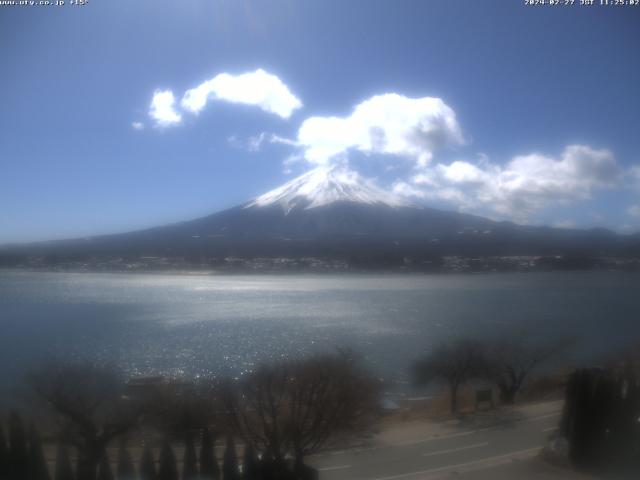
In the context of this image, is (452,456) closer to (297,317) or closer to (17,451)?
(17,451)

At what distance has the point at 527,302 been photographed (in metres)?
15.3

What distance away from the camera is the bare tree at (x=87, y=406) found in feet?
9.90

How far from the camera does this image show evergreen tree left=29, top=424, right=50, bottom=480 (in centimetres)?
264

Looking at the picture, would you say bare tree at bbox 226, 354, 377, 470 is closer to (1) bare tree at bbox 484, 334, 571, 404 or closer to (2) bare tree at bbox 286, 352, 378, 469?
(2) bare tree at bbox 286, 352, 378, 469

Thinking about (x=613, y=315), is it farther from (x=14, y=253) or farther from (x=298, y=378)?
(x=14, y=253)

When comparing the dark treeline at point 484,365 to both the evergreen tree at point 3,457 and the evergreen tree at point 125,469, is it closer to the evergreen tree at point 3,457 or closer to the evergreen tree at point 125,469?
the evergreen tree at point 125,469

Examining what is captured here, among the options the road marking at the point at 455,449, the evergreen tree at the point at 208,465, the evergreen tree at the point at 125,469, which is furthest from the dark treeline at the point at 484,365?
the evergreen tree at the point at 125,469

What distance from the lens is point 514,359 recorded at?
21.8 feet

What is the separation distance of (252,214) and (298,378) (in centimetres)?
2905

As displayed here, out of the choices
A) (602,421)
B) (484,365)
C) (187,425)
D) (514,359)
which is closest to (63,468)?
(187,425)

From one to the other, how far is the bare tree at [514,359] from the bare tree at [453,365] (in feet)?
0.42

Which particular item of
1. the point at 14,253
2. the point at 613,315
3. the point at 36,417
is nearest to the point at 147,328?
the point at 14,253

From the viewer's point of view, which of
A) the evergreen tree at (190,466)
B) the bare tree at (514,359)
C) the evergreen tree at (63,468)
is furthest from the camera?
the bare tree at (514,359)

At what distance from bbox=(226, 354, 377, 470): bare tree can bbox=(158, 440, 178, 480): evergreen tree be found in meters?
0.44
